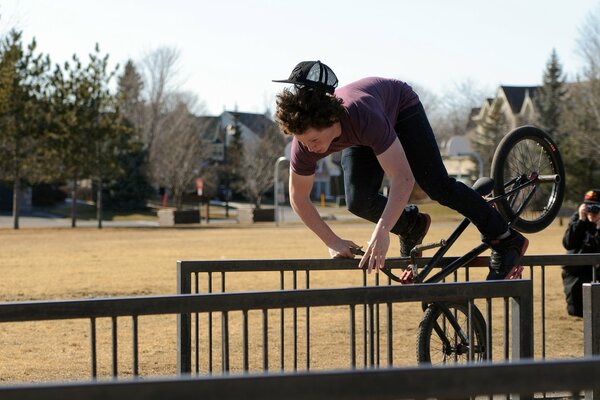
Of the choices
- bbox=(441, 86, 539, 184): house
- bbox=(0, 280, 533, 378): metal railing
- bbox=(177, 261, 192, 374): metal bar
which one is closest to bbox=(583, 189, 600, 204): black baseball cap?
bbox=(177, 261, 192, 374): metal bar

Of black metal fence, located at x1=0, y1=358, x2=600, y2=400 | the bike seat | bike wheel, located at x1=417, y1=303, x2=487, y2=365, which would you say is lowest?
bike wheel, located at x1=417, y1=303, x2=487, y2=365

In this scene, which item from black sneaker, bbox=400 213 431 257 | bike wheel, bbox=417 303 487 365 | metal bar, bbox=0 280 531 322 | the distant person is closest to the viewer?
metal bar, bbox=0 280 531 322

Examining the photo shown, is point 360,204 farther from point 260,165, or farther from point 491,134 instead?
point 491,134

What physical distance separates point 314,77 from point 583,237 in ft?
27.4

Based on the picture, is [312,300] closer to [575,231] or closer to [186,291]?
[186,291]

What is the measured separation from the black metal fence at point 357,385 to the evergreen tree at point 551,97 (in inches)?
3222

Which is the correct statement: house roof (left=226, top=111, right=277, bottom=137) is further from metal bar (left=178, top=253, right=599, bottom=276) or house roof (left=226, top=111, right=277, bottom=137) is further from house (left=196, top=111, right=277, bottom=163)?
metal bar (left=178, top=253, right=599, bottom=276)

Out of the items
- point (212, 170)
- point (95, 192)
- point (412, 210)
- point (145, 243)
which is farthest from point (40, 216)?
point (412, 210)

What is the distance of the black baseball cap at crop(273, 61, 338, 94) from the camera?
194 inches

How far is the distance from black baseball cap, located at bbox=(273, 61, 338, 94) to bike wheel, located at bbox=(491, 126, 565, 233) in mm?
1751

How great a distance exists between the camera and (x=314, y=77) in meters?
4.95

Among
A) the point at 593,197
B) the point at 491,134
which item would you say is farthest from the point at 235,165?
the point at 593,197

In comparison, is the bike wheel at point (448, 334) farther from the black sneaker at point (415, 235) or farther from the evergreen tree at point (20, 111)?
the evergreen tree at point (20, 111)

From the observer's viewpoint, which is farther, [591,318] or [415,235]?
[415,235]
